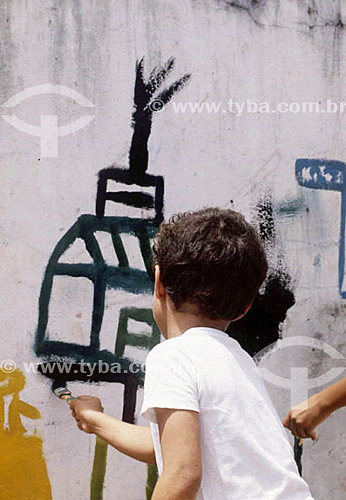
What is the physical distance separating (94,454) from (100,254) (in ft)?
2.74

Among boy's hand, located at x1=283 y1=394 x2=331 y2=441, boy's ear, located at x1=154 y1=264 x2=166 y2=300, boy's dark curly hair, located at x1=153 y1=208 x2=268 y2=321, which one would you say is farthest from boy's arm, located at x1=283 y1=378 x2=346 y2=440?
boy's ear, located at x1=154 y1=264 x2=166 y2=300

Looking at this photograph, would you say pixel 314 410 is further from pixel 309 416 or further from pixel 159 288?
pixel 159 288

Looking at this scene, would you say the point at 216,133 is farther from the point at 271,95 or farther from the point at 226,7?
the point at 226,7

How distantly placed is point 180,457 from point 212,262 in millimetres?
466

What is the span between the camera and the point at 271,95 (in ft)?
8.87

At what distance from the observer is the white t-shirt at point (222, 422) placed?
4.85 feet

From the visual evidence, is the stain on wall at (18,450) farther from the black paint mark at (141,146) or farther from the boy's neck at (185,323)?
the boy's neck at (185,323)

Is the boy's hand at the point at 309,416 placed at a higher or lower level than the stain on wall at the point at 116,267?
lower

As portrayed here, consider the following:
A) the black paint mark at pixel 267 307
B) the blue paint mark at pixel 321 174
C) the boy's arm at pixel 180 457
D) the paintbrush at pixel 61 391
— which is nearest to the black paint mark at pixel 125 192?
the black paint mark at pixel 267 307

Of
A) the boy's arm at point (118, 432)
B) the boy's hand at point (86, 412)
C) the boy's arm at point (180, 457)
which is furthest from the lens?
the boy's hand at point (86, 412)

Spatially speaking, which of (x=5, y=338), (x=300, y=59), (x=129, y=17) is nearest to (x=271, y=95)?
(x=300, y=59)

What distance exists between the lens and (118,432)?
1.84 metres

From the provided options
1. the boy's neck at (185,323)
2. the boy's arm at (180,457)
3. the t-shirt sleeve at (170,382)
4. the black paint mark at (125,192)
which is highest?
the black paint mark at (125,192)

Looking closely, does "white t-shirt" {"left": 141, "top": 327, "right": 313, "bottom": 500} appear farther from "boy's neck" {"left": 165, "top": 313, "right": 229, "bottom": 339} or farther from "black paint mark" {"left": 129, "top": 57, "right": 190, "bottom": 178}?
"black paint mark" {"left": 129, "top": 57, "right": 190, "bottom": 178}
